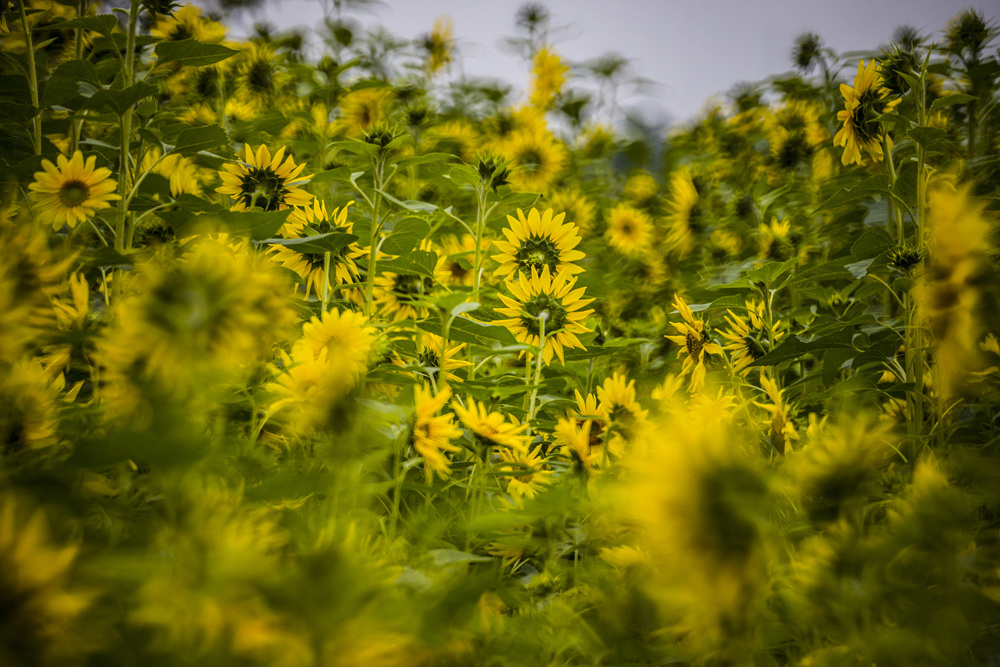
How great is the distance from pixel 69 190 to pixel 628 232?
145 cm

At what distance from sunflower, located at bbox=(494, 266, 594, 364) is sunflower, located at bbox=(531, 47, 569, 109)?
165cm

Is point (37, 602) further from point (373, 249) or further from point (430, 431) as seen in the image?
point (373, 249)

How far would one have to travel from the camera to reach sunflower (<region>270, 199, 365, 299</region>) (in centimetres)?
97

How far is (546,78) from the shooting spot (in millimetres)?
2438

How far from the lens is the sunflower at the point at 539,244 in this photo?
3.50 ft

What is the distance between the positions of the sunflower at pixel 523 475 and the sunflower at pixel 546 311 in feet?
0.66

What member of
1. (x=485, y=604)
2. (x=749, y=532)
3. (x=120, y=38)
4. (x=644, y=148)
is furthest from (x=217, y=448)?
(x=644, y=148)

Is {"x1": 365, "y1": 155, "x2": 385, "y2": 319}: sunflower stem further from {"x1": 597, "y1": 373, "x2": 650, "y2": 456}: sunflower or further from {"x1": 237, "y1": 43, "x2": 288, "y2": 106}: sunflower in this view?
{"x1": 237, "y1": 43, "x2": 288, "y2": 106}: sunflower

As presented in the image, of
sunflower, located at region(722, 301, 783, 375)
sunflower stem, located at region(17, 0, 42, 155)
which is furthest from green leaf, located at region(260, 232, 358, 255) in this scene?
sunflower, located at region(722, 301, 783, 375)

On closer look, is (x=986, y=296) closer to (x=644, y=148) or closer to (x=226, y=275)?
(x=226, y=275)

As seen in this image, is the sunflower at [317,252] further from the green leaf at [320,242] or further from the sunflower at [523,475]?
the sunflower at [523,475]

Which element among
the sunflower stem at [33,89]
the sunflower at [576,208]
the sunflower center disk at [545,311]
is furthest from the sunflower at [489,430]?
the sunflower at [576,208]

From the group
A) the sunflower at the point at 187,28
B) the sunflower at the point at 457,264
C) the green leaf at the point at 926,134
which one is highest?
the sunflower at the point at 187,28

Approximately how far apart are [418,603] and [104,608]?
0.17 metres
